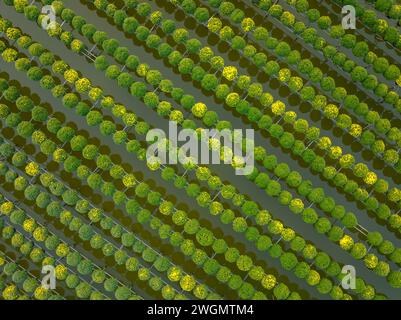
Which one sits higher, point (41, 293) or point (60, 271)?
point (60, 271)

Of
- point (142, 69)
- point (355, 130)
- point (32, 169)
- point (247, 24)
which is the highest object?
point (247, 24)

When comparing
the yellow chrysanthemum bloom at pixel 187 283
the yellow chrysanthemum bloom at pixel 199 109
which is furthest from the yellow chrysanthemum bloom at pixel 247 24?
the yellow chrysanthemum bloom at pixel 187 283

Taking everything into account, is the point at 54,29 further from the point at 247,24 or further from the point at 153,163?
the point at 247,24

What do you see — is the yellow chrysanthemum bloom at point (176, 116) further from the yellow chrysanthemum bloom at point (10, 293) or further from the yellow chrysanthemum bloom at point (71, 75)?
the yellow chrysanthemum bloom at point (10, 293)

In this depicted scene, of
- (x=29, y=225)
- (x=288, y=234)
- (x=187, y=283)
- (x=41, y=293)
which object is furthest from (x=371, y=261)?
(x=29, y=225)

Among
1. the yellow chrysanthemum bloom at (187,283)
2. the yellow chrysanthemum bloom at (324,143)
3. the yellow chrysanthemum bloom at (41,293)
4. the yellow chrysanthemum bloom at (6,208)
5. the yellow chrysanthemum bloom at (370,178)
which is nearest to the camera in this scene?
the yellow chrysanthemum bloom at (187,283)

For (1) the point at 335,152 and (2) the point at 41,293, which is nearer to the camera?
(2) the point at 41,293
